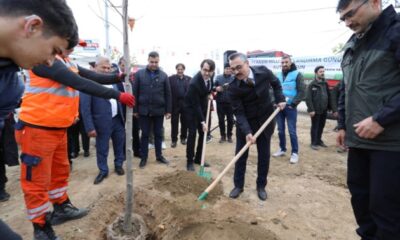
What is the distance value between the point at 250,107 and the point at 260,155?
0.69 m

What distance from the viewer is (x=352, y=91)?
2150 mm

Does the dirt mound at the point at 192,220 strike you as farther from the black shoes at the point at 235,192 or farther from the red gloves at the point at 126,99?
the red gloves at the point at 126,99

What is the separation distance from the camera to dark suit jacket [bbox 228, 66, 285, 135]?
3.76 metres

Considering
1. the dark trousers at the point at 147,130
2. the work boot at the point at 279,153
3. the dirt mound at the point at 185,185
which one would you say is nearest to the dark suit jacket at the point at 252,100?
the dirt mound at the point at 185,185

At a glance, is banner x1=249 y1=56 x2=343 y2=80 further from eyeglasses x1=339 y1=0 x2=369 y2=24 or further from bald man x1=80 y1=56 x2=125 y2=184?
eyeglasses x1=339 y1=0 x2=369 y2=24

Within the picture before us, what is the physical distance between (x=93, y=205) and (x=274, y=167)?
10.8 feet

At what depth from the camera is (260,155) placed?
391 centimetres

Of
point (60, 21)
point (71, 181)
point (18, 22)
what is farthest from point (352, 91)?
point (71, 181)

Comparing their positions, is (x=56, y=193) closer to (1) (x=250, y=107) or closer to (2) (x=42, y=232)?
(2) (x=42, y=232)

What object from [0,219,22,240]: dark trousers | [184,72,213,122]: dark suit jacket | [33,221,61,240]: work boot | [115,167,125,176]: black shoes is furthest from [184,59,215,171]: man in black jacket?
[0,219,22,240]: dark trousers

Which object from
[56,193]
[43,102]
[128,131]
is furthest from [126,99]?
[56,193]

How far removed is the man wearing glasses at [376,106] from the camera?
186cm

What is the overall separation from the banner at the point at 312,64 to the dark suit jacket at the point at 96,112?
31.8ft

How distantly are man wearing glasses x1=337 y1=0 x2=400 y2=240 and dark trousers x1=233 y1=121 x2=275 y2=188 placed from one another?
1669 millimetres
